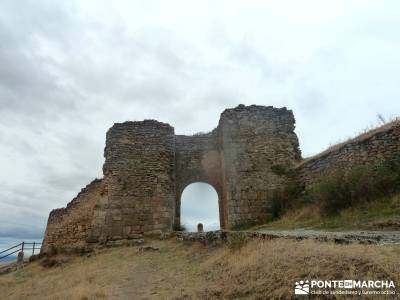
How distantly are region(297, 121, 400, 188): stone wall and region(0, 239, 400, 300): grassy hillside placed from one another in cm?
506

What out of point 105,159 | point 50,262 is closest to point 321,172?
point 105,159

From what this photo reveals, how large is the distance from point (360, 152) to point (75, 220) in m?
11.9

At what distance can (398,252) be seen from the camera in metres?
3.77

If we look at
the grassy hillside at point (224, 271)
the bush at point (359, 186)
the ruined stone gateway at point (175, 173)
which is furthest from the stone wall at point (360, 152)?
the grassy hillside at point (224, 271)

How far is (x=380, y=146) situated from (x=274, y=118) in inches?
204

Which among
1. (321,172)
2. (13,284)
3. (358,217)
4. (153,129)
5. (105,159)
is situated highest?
(153,129)

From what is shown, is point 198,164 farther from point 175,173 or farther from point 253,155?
point 253,155

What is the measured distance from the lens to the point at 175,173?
1448 cm

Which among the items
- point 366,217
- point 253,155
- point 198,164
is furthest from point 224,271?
point 198,164

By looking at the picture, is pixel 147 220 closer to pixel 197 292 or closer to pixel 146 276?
pixel 146 276

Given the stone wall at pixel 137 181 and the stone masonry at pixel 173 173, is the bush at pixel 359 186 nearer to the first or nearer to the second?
the stone masonry at pixel 173 173

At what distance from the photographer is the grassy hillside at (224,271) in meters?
3.61

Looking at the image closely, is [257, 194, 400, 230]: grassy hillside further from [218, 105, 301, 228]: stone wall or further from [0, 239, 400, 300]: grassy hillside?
[218, 105, 301, 228]: stone wall

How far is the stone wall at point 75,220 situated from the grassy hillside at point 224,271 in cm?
437
